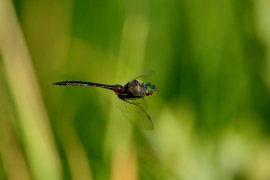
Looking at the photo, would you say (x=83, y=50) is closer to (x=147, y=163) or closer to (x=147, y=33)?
(x=147, y=33)

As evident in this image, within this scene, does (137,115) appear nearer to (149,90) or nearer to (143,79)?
(149,90)

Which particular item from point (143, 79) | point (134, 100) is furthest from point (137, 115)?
point (143, 79)

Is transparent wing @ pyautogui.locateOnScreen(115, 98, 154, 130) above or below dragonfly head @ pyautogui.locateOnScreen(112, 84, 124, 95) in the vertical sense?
below

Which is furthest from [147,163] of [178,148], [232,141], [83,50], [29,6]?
[29,6]

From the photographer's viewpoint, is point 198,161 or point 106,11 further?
point 106,11
